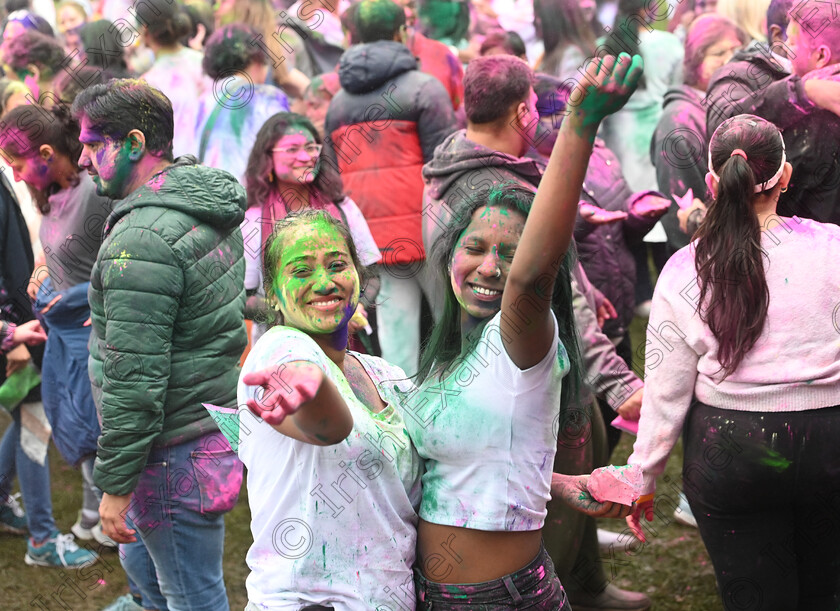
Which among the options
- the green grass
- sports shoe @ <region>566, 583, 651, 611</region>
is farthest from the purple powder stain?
sports shoe @ <region>566, 583, 651, 611</region>

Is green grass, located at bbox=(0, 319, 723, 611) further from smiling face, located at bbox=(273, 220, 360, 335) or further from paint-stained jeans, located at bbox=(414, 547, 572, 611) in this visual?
smiling face, located at bbox=(273, 220, 360, 335)

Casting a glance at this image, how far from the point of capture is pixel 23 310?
476 cm

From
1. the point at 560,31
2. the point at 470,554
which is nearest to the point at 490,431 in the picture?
the point at 470,554

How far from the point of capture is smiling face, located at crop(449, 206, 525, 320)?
234cm

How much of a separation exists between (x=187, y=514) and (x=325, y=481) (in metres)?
1.31

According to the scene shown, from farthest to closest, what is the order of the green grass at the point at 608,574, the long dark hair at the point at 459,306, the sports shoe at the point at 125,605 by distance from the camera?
1. the green grass at the point at 608,574
2. the sports shoe at the point at 125,605
3. the long dark hair at the point at 459,306

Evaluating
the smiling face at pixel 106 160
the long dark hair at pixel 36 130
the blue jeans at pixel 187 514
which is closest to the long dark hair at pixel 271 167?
the long dark hair at pixel 36 130

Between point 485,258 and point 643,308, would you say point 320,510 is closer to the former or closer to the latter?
point 485,258

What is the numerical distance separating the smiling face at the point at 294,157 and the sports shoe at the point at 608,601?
2.15 meters

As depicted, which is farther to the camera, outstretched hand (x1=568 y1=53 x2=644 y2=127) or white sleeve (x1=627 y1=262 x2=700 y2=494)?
white sleeve (x1=627 y1=262 x2=700 y2=494)

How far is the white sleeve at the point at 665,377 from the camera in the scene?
2.91 m

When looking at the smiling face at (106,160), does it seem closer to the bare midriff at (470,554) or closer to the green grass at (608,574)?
the bare midriff at (470,554)

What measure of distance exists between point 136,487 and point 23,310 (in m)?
1.96

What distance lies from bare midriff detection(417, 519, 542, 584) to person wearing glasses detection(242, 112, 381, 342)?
7.03 ft
